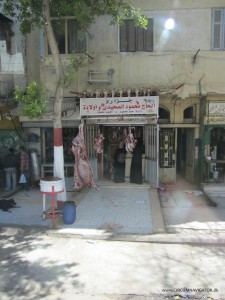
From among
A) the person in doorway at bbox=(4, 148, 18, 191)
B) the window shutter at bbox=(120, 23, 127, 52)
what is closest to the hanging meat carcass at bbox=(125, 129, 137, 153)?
the window shutter at bbox=(120, 23, 127, 52)

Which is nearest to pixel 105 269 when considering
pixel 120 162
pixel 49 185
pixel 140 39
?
pixel 49 185

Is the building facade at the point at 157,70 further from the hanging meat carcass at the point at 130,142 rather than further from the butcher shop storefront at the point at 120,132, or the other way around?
the hanging meat carcass at the point at 130,142

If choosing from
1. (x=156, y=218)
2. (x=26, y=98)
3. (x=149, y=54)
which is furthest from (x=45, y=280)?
(x=149, y=54)

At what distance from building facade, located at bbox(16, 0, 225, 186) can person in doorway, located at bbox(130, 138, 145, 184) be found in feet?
1.03

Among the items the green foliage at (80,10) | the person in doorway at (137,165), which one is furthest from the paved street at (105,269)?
the green foliage at (80,10)

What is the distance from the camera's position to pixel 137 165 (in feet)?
42.5

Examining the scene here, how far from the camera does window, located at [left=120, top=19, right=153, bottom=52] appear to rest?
12.1m

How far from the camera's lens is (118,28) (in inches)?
479

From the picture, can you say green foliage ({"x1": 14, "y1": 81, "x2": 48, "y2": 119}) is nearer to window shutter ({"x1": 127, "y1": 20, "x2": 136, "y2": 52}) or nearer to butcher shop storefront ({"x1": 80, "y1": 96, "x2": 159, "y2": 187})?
butcher shop storefront ({"x1": 80, "y1": 96, "x2": 159, "y2": 187})

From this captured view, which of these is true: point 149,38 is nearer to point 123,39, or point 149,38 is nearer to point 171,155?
point 123,39

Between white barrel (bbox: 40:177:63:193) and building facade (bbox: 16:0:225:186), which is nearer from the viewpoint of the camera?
white barrel (bbox: 40:177:63:193)

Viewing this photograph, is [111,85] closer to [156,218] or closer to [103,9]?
[103,9]

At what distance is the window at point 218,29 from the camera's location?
11773mm

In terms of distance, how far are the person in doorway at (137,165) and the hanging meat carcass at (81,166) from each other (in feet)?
5.06
